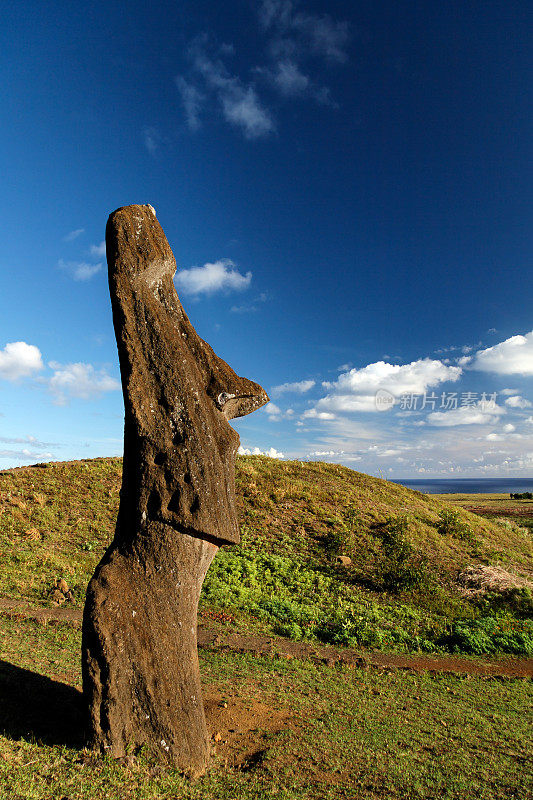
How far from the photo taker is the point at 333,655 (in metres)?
11.7

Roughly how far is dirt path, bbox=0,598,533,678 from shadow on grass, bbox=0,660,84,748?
13.6ft

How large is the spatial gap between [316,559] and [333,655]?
638 centimetres

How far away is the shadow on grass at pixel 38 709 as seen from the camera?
605cm

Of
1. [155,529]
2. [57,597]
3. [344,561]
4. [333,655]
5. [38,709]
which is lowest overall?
[333,655]

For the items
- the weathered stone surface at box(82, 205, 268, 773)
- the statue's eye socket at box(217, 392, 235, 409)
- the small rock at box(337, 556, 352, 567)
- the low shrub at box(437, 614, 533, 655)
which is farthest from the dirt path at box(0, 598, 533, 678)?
the statue's eye socket at box(217, 392, 235, 409)

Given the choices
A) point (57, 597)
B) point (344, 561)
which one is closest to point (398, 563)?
point (344, 561)

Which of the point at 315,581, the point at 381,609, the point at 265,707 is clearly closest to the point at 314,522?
the point at 315,581

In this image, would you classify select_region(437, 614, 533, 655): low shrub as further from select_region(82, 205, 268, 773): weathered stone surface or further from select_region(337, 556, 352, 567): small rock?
select_region(82, 205, 268, 773): weathered stone surface

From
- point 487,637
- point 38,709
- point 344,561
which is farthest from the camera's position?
point 344,561

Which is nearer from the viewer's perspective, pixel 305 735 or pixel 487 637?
pixel 305 735

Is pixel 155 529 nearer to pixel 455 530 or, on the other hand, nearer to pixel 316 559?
pixel 316 559

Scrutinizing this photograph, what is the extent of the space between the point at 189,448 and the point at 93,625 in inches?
99.0

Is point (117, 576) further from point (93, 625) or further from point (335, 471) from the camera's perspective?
point (335, 471)

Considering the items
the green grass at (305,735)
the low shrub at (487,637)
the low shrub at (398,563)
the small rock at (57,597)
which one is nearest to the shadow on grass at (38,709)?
the green grass at (305,735)
